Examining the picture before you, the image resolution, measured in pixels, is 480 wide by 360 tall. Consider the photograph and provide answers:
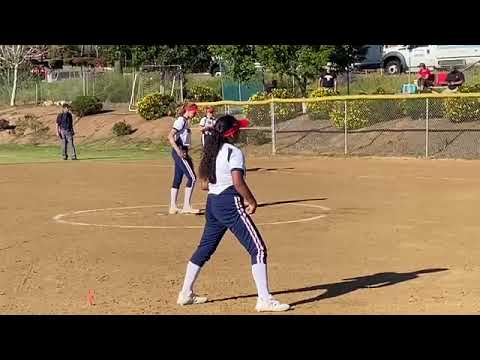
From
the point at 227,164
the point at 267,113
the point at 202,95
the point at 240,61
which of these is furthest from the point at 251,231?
the point at 202,95

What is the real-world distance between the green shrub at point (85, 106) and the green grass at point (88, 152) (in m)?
3.41

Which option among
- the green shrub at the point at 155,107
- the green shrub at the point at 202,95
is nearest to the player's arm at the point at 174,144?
the green shrub at the point at 155,107

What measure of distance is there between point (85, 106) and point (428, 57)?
17.2 meters

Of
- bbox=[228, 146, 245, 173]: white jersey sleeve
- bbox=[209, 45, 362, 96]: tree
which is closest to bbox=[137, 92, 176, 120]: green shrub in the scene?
bbox=[209, 45, 362, 96]: tree

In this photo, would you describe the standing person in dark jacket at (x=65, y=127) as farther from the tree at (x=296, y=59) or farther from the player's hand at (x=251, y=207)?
the player's hand at (x=251, y=207)

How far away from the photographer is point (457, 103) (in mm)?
30328

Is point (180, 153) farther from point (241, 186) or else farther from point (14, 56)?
point (14, 56)

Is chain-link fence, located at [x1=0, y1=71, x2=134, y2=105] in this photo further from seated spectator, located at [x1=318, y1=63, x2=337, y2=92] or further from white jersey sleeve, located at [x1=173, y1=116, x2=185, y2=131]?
white jersey sleeve, located at [x1=173, y1=116, x2=185, y2=131]

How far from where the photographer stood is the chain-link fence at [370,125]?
96.9 ft

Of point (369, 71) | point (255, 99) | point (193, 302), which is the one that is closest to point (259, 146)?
point (255, 99)

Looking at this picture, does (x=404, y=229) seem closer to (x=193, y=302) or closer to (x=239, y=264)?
(x=239, y=264)

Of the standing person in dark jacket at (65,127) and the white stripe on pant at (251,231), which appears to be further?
the standing person in dark jacket at (65,127)

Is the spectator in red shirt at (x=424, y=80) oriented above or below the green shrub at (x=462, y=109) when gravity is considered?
above
